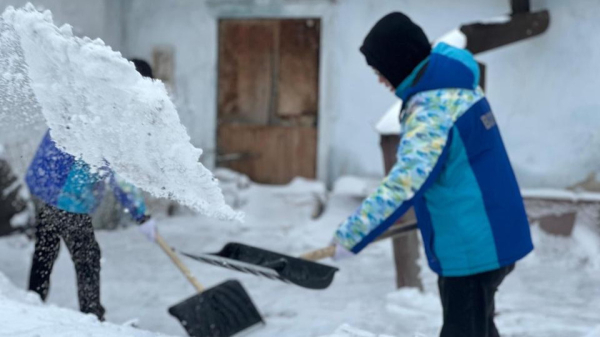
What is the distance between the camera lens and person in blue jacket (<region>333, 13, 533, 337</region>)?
2.29 meters

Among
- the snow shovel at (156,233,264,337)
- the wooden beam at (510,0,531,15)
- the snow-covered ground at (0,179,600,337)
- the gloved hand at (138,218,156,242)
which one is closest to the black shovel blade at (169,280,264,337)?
the snow shovel at (156,233,264,337)

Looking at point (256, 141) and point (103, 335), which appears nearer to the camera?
point (103, 335)

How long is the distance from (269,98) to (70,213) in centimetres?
486

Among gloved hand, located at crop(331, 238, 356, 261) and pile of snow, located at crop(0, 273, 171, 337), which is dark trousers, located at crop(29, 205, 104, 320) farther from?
gloved hand, located at crop(331, 238, 356, 261)

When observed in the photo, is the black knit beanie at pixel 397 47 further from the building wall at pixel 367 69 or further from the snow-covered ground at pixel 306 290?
the building wall at pixel 367 69

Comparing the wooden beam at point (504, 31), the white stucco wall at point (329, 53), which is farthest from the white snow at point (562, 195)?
the white stucco wall at point (329, 53)

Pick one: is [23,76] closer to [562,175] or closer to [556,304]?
[556,304]

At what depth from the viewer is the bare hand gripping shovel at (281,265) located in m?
2.75

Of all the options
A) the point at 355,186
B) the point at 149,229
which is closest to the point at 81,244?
the point at 149,229

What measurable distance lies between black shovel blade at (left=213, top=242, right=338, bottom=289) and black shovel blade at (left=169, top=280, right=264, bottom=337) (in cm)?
79

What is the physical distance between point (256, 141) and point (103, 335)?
5.72m

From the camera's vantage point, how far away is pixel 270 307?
4547mm

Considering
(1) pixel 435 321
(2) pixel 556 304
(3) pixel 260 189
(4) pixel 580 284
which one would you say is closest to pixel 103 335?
(1) pixel 435 321

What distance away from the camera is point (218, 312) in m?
3.91
